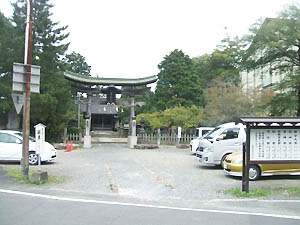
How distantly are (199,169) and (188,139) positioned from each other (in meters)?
16.0

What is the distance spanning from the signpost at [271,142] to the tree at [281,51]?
12949 mm

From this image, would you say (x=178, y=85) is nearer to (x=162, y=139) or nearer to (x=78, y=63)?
(x=162, y=139)

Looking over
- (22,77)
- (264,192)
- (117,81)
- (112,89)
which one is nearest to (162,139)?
(112,89)

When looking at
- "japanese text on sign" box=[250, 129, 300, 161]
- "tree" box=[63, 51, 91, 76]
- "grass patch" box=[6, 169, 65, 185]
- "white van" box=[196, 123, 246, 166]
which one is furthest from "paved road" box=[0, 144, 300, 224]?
"tree" box=[63, 51, 91, 76]

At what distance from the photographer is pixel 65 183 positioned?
952 cm

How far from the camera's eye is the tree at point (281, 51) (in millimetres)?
19859

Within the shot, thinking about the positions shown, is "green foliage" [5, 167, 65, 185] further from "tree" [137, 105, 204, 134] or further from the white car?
"tree" [137, 105, 204, 134]

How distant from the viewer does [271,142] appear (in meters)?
8.55

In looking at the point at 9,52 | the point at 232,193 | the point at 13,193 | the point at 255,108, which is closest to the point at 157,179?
the point at 232,193

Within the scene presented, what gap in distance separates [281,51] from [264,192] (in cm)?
1568

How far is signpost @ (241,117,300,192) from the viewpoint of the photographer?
8.29 meters

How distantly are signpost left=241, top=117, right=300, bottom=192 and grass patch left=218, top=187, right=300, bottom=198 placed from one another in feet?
0.76

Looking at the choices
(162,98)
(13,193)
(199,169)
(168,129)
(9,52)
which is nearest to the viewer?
(13,193)

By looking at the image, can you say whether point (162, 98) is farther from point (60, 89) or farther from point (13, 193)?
point (13, 193)
